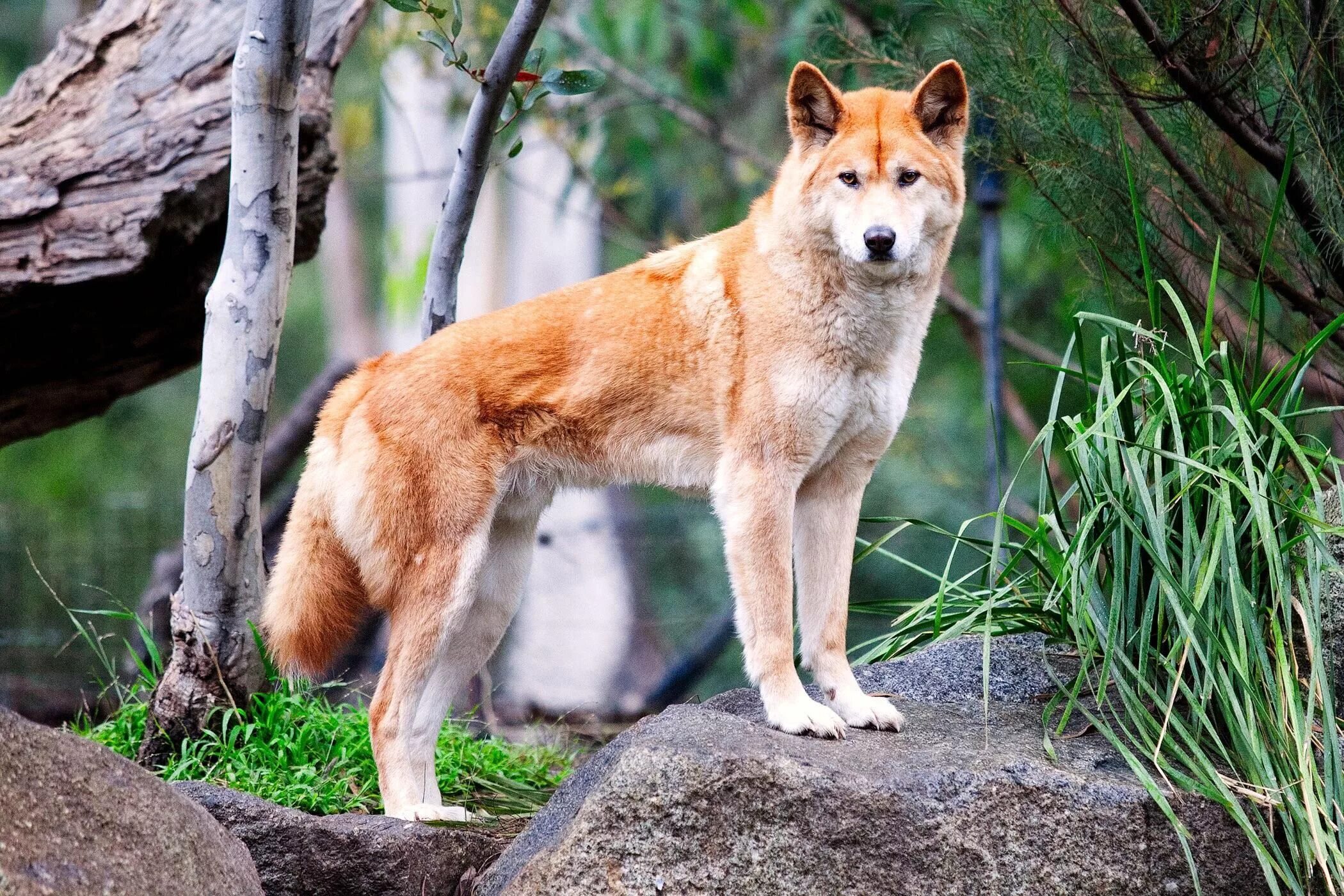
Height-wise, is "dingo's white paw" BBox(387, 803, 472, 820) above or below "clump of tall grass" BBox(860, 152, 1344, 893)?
below

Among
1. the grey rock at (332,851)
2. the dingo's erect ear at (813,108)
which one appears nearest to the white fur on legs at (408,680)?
the grey rock at (332,851)

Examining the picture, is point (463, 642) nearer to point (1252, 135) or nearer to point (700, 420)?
point (700, 420)

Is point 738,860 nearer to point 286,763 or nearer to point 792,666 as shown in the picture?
point 792,666

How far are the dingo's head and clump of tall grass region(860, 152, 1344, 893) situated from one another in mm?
549

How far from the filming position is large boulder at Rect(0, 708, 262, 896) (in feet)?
7.87

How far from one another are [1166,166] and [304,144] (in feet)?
10.0

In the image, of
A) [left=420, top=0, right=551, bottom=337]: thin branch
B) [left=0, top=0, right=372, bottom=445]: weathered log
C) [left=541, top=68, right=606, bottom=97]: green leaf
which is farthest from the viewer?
[left=0, top=0, right=372, bottom=445]: weathered log

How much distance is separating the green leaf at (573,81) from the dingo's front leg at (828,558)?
4.68 ft

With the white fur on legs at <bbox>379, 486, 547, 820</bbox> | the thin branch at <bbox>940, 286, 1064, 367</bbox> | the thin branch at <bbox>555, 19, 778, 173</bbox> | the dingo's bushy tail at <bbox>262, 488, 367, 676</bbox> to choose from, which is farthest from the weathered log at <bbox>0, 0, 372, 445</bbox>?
the thin branch at <bbox>940, 286, 1064, 367</bbox>

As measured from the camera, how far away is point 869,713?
338cm

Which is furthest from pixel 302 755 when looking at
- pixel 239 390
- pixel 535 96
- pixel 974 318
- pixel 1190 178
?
pixel 974 318

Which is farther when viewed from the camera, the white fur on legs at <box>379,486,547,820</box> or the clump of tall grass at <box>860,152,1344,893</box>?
the white fur on legs at <box>379,486,547,820</box>

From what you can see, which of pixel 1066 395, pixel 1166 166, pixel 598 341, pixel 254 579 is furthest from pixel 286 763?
pixel 1066 395

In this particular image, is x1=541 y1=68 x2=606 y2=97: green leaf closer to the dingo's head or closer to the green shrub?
the dingo's head
